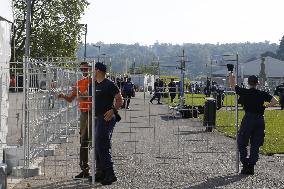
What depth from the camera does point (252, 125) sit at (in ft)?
40.0

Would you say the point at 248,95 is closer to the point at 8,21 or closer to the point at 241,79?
the point at 241,79

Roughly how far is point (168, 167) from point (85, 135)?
2.36 metres

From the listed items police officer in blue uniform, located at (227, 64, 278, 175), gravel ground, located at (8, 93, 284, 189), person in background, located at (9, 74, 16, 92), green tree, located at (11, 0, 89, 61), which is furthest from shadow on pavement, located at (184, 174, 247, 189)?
green tree, located at (11, 0, 89, 61)

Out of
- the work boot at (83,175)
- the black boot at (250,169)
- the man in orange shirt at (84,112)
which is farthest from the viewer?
the black boot at (250,169)

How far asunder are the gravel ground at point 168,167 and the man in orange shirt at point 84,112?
1.20 feet

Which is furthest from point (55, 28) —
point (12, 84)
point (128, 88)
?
point (12, 84)

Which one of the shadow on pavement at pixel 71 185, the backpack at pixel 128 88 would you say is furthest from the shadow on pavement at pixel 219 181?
the backpack at pixel 128 88

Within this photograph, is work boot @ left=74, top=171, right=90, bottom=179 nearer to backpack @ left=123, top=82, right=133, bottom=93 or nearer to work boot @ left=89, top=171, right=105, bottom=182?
work boot @ left=89, top=171, right=105, bottom=182

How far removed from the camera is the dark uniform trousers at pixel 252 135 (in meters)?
12.2

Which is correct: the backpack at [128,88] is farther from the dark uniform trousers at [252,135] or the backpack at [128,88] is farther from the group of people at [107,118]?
the dark uniform trousers at [252,135]

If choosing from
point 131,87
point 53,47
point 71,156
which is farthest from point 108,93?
point 53,47

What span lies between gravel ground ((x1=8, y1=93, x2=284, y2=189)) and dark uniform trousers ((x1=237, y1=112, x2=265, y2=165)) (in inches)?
12.9

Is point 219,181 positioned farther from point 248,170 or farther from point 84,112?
point 84,112

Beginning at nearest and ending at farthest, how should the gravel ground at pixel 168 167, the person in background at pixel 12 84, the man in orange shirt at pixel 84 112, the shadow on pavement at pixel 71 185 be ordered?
1. the shadow on pavement at pixel 71 185
2. the gravel ground at pixel 168 167
3. the man in orange shirt at pixel 84 112
4. the person in background at pixel 12 84
